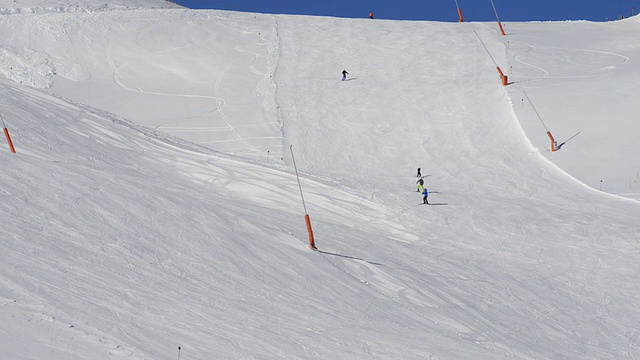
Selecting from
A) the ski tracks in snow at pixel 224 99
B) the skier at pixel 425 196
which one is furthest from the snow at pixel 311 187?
the skier at pixel 425 196

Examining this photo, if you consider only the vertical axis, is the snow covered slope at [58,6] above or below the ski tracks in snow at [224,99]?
above

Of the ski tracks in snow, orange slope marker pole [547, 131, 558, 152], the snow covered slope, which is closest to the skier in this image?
orange slope marker pole [547, 131, 558, 152]

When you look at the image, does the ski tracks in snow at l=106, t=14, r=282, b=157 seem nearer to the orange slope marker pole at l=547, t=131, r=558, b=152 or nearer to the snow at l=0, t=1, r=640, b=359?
the snow at l=0, t=1, r=640, b=359

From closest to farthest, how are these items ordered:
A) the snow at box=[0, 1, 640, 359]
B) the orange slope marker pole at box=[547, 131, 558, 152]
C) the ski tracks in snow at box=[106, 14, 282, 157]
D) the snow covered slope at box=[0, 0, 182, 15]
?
1. the snow at box=[0, 1, 640, 359]
2. the orange slope marker pole at box=[547, 131, 558, 152]
3. the ski tracks in snow at box=[106, 14, 282, 157]
4. the snow covered slope at box=[0, 0, 182, 15]

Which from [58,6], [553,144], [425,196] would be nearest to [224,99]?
[58,6]

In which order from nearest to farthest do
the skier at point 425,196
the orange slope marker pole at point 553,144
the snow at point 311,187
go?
the snow at point 311,187, the skier at point 425,196, the orange slope marker pole at point 553,144

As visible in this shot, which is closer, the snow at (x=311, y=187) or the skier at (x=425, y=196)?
the snow at (x=311, y=187)

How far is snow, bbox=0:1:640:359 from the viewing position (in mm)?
16484

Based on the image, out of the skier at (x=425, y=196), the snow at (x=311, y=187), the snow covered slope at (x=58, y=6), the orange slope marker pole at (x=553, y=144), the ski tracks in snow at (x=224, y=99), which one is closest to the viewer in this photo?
the snow at (x=311, y=187)

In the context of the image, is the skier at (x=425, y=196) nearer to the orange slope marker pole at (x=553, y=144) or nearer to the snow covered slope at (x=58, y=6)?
the orange slope marker pole at (x=553, y=144)

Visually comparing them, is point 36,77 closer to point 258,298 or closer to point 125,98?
point 125,98

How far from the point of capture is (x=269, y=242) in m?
22.4

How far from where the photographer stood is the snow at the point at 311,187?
54.1ft

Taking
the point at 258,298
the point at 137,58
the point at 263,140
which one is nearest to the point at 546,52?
the point at 263,140
